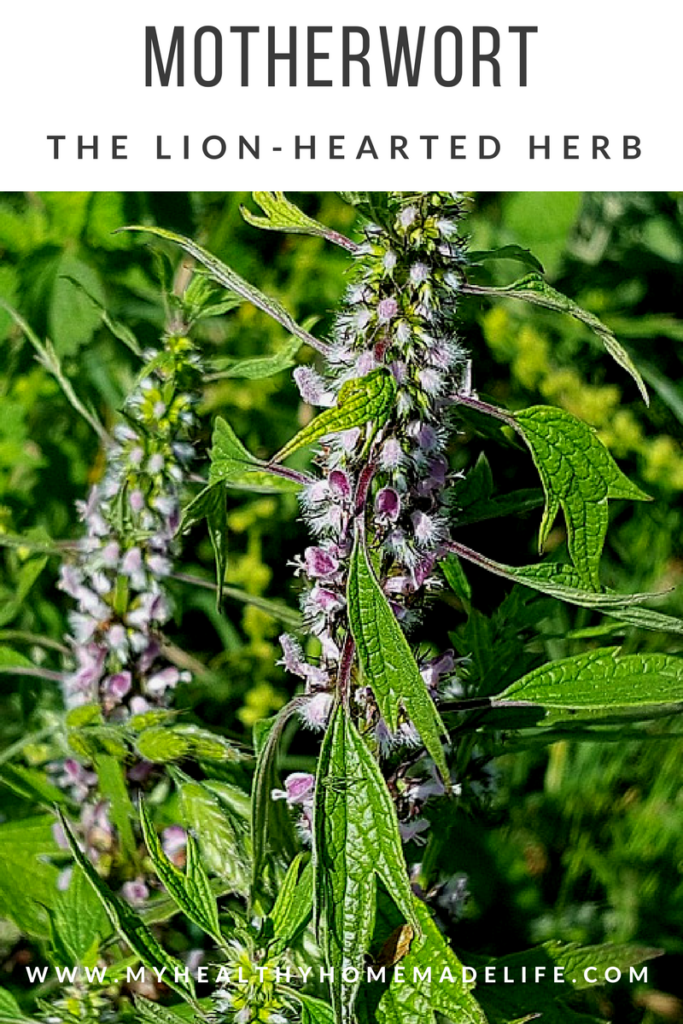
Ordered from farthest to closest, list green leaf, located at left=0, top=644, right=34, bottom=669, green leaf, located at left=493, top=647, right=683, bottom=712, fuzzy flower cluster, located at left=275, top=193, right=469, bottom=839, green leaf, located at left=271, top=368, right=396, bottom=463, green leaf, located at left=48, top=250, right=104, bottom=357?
green leaf, located at left=48, top=250, right=104, bottom=357 → green leaf, located at left=0, top=644, right=34, bottom=669 → green leaf, located at left=493, top=647, right=683, bottom=712 → fuzzy flower cluster, located at left=275, top=193, right=469, bottom=839 → green leaf, located at left=271, top=368, right=396, bottom=463

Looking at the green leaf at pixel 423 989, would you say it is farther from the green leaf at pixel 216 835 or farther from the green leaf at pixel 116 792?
the green leaf at pixel 116 792

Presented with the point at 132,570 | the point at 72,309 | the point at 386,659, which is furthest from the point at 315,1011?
the point at 72,309

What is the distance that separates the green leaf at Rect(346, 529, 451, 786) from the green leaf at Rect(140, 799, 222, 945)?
0.24 m

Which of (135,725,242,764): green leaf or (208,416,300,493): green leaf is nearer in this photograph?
(208,416,300,493): green leaf

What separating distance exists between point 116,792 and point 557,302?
0.73 m

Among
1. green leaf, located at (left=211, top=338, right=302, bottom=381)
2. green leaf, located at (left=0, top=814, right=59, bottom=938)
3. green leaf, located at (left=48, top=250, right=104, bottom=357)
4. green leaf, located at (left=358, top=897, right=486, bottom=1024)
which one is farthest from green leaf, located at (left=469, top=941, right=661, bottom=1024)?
green leaf, located at (left=48, top=250, right=104, bottom=357)

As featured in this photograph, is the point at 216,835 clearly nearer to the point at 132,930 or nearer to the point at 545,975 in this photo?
the point at 132,930

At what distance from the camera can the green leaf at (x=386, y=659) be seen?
3.19 feet

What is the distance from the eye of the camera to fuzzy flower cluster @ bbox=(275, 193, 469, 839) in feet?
3.38

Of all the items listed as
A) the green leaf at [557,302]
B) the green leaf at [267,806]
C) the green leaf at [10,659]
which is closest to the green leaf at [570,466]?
the green leaf at [557,302]

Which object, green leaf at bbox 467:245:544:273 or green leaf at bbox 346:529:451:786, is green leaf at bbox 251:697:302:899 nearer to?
green leaf at bbox 346:529:451:786

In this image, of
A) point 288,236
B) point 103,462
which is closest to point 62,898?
point 103,462

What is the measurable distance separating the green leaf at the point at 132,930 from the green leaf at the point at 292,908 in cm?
9

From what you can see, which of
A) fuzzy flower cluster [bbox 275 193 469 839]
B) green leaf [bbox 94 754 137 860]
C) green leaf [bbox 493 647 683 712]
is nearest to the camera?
fuzzy flower cluster [bbox 275 193 469 839]
